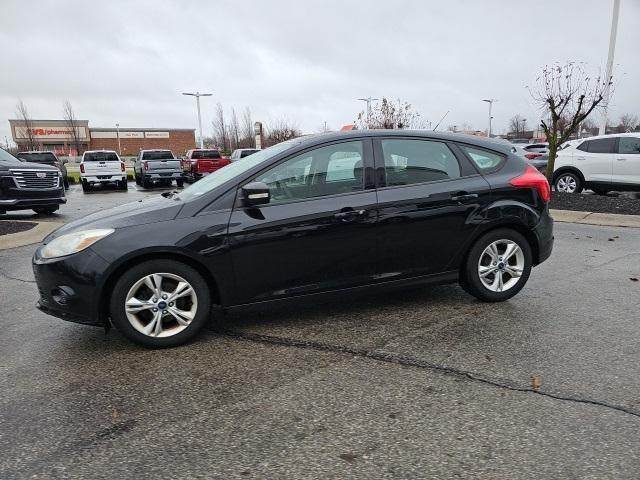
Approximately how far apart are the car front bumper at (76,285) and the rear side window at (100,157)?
63.1ft

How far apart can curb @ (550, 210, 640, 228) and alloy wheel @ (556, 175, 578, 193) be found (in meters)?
3.12

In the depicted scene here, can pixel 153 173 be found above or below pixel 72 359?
above

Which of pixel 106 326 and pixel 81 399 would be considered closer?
pixel 81 399

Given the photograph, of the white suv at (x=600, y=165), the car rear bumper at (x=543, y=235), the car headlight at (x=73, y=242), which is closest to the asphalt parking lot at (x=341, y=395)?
the car rear bumper at (x=543, y=235)

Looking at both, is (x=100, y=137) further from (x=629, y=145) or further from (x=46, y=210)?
(x=629, y=145)

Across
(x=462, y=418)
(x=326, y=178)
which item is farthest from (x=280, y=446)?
(x=326, y=178)

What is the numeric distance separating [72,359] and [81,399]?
681mm

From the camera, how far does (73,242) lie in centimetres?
370

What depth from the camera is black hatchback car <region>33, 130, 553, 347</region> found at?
12.1 ft

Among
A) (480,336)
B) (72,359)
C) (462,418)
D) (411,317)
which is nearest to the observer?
(462,418)

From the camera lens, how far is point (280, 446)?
2.60m

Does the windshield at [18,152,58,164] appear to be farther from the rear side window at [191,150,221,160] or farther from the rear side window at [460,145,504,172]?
the rear side window at [460,145,504,172]

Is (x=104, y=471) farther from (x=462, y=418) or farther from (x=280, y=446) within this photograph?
(x=462, y=418)

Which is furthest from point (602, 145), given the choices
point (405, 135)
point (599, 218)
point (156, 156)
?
point (156, 156)
